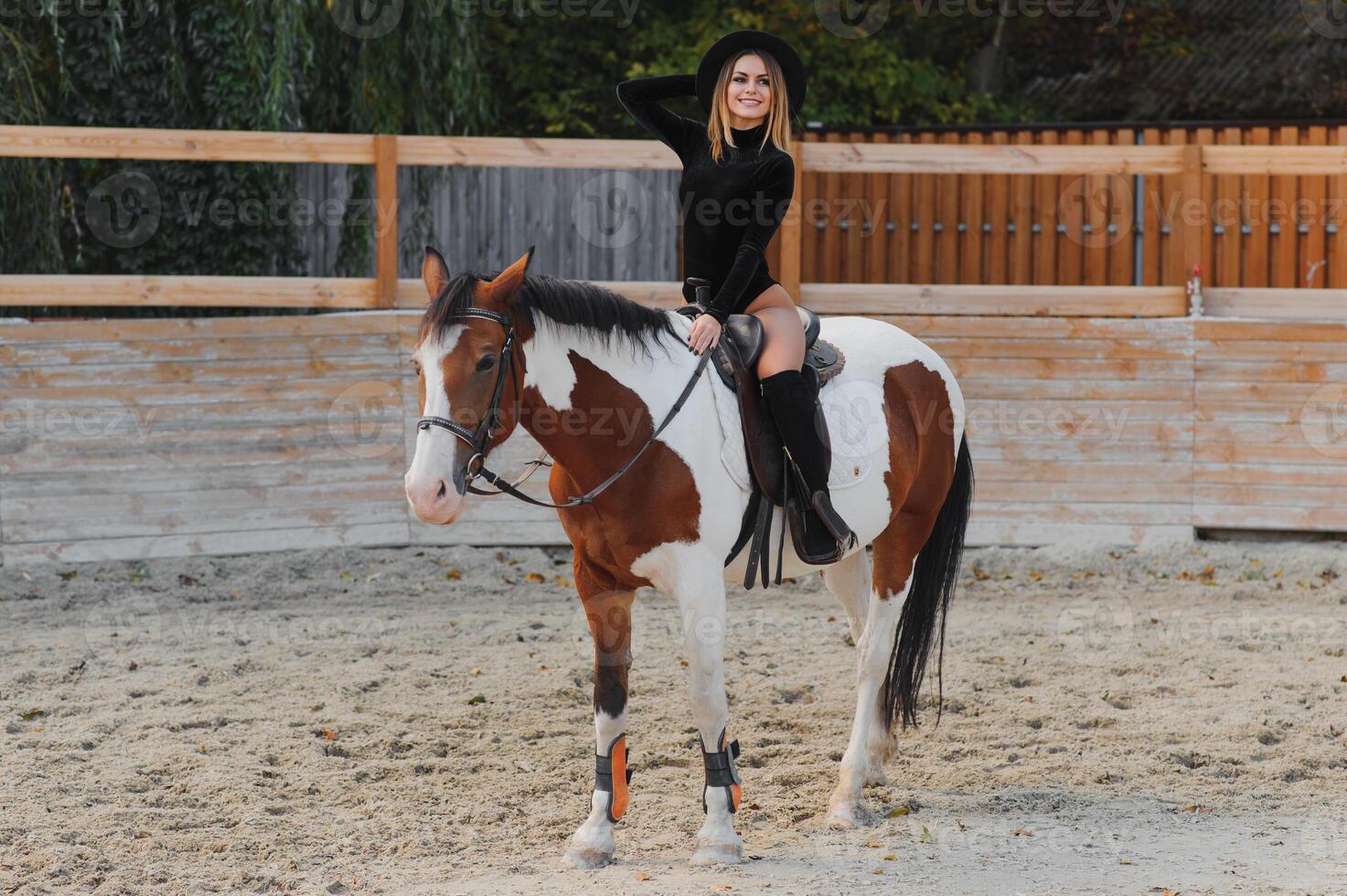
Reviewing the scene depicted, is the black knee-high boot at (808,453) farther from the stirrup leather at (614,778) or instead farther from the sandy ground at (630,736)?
the sandy ground at (630,736)

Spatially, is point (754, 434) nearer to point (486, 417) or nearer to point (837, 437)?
point (837, 437)

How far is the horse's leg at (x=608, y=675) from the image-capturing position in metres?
4.18

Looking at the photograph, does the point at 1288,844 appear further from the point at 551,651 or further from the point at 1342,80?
the point at 1342,80

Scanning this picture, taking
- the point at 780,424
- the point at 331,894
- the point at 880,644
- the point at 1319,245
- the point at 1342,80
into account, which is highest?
the point at 1342,80

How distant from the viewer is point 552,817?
179 inches

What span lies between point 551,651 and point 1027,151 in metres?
4.47

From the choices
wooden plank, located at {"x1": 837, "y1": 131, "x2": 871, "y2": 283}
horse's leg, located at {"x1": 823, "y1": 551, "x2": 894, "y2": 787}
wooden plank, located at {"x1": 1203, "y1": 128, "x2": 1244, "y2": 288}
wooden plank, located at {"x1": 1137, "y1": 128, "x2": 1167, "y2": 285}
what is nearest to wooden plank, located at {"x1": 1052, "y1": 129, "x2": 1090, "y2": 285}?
wooden plank, located at {"x1": 1137, "y1": 128, "x2": 1167, "y2": 285}

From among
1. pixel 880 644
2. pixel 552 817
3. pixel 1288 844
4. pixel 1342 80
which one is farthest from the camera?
pixel 1342 80

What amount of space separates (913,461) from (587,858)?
1825mm

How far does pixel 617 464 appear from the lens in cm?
400

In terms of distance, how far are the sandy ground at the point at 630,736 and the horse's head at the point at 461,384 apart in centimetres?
124

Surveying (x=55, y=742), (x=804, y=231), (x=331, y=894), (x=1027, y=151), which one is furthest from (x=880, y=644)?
(x=804, y=231)

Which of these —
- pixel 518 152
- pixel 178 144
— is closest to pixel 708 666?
pixel 518 152

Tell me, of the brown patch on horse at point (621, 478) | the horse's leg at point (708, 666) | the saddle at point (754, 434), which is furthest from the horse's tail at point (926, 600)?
the brown patch on horse at point (621, 478)
